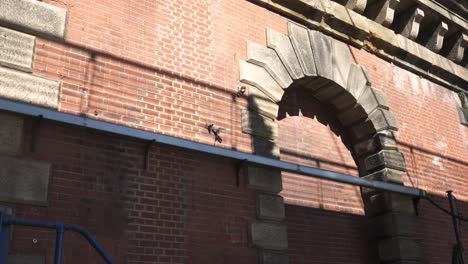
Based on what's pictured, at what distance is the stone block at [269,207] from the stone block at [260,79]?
4.36ft

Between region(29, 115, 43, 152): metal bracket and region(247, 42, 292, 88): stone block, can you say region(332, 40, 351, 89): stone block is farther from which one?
region(29, 115, 43, 152): metal bracket

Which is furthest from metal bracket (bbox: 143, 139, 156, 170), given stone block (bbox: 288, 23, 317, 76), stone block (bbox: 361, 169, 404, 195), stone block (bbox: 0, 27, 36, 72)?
stone block (bbox: 361, 169, 404, 195)

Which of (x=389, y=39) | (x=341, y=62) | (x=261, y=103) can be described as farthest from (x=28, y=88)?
(x=389, y=39)

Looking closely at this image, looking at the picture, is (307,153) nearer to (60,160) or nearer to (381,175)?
(381,175)

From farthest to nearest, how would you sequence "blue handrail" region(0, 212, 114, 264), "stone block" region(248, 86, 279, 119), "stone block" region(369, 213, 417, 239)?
"stone block" region(369, 213, 417, 239) < "stone block" region(248, 86, 279, 119) < "blue handrail" region(0, 212, 114, 264)

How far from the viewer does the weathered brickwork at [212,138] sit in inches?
178

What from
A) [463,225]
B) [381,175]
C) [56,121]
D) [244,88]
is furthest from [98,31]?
[463,225]

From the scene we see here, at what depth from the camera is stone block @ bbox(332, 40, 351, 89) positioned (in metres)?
7.32

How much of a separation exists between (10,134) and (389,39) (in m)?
6.47

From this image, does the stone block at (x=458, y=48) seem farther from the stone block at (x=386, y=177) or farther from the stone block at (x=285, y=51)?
the stone block at (x=285, y=51)

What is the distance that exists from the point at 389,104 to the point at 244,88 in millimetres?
3170

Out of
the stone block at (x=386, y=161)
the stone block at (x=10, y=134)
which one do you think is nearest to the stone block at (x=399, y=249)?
the stone block at (x=386, y=161)

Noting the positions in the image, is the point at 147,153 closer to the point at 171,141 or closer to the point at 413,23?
the point at 171,141

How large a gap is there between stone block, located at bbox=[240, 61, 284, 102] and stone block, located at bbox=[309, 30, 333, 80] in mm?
967
